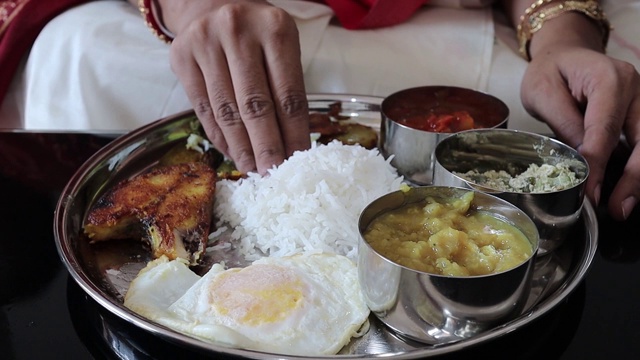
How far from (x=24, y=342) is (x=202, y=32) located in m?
0.77

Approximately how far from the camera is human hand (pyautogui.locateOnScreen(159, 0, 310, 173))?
1428 mm

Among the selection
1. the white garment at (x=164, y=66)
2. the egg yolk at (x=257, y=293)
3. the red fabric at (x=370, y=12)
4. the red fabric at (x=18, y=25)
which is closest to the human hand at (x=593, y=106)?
the white garment at (x=164, y=66)

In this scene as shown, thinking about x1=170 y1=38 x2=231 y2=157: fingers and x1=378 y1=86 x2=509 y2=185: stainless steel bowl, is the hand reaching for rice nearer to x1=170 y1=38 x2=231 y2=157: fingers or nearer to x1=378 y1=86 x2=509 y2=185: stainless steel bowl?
x1=170 y1=38 x2=231 y2=157: fingers

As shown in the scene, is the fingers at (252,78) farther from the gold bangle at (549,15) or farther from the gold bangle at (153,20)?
the gold bangle at (549,15)

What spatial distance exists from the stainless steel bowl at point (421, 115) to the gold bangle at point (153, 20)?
663 mm

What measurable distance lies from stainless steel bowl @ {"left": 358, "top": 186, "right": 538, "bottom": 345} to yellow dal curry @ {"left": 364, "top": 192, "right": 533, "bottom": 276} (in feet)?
0.12

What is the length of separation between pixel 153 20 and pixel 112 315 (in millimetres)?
1002

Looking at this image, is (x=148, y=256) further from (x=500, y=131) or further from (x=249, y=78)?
(x=500, y=131)

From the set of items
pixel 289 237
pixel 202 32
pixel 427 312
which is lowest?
pixel 289 237

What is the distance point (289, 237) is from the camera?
4.22 ft

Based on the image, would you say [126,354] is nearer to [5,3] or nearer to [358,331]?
[358,331]

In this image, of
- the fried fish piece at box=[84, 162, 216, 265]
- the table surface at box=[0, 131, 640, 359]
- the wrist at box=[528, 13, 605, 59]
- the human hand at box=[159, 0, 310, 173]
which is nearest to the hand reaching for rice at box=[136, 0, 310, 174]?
the human hand at box=[159, 0, 310, 173]

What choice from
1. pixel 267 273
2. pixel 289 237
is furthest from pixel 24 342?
pixel 289 237

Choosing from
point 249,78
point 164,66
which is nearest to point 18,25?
point 164,66
